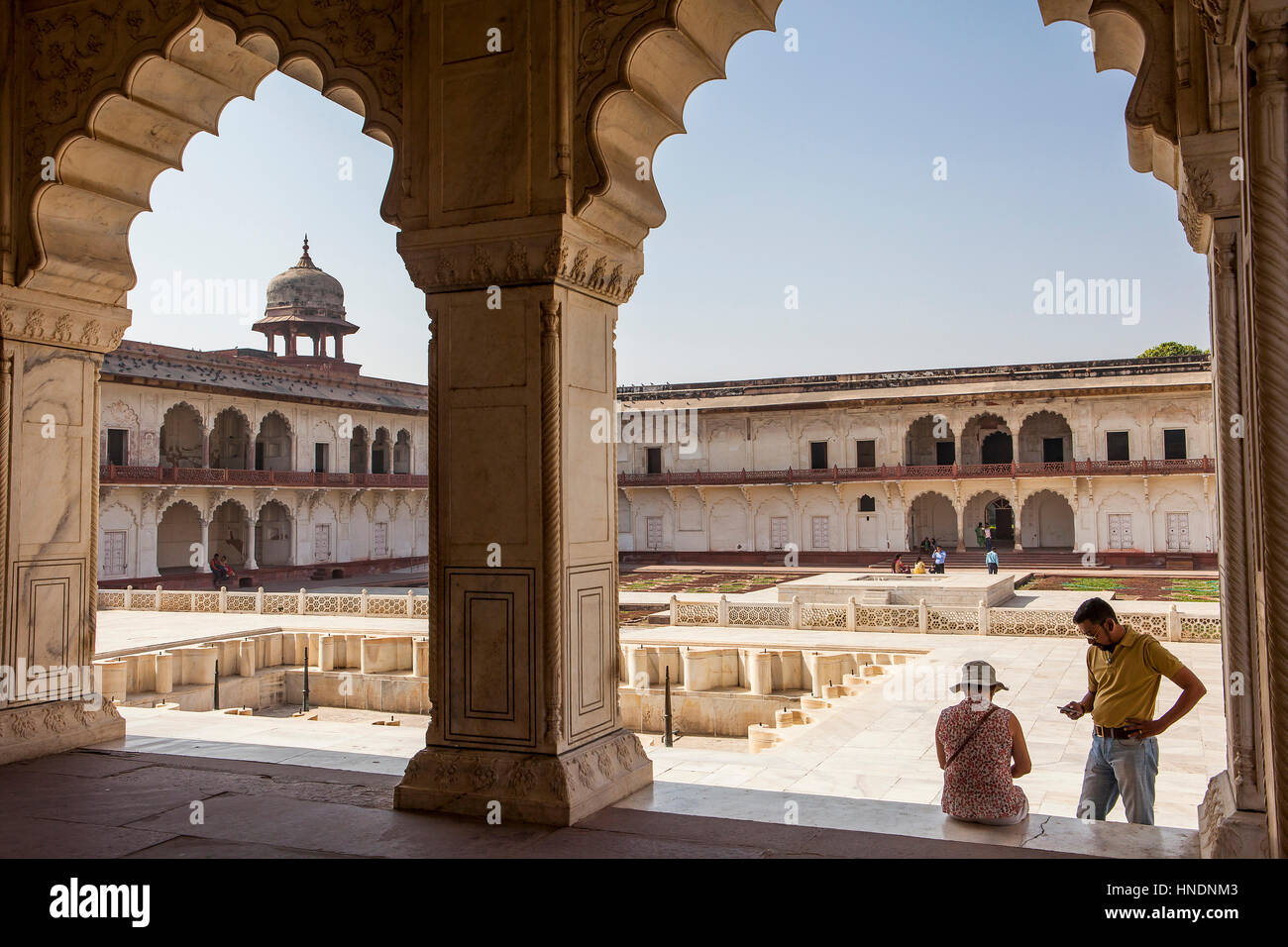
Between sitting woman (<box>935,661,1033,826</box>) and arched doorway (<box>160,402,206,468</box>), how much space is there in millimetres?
26700

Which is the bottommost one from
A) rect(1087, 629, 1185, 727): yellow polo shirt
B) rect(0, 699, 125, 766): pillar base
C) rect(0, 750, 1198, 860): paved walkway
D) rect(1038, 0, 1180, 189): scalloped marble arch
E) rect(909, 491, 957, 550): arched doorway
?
rect(0, 750, 1198, 860): paved walkway

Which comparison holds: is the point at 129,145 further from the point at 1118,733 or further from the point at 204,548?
the point at 204,548

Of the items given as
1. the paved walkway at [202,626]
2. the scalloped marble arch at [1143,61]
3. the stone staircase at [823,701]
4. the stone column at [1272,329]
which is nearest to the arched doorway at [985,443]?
the stone staircase at [823,701]

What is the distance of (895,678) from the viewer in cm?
1127

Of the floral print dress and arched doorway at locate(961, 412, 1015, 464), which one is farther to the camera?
arched doorway at locate(961, 412, 1015, 464)

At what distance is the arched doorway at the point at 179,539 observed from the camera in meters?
26.9

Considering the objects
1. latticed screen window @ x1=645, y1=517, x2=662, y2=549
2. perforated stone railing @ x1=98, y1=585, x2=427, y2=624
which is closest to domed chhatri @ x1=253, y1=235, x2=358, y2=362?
latticed screen window @ x1=645, y1=517, x2=662, y2=549

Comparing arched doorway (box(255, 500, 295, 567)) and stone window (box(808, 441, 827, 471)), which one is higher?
stone window (box(808, 441, 827, 471))

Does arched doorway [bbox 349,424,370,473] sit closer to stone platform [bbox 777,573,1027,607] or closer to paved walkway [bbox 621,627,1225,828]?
stone platform [bbox 777,573,1027,607]

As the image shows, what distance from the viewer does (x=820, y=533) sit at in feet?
107

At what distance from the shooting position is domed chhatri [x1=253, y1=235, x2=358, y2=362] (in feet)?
108

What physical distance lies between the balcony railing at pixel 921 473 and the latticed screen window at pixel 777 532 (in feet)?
5.33

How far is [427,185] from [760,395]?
3055cm
